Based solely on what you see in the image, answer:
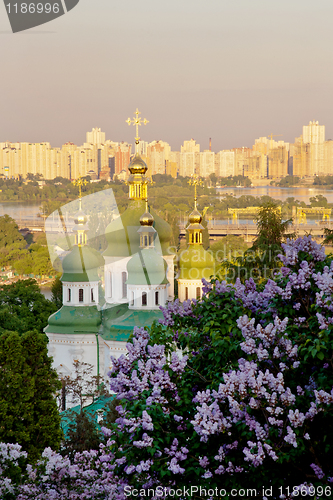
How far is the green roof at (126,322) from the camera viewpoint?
598 inches

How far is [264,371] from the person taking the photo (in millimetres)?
5543

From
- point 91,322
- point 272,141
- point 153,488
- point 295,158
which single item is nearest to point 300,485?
point 153,488

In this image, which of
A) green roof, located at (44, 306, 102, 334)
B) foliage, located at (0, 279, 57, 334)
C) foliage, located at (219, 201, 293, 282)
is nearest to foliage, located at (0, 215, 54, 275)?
foliage, located at (0, 279, 57, 334)

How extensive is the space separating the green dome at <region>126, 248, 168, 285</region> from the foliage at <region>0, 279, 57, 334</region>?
5.24 m

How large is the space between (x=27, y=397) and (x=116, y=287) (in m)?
7.89

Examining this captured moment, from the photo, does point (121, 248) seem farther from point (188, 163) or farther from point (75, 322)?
point (188, 163)

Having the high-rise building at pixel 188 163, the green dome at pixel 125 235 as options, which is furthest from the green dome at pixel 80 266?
the high-rise building at pixel 188 163

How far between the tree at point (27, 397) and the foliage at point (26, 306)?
379 inches

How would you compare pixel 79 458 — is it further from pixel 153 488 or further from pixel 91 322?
pixel 91 322

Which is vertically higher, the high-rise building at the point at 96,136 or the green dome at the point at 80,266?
the high-rise building at the point at 96,136

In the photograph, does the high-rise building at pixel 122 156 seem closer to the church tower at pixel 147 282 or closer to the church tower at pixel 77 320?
the church tower at pixel 77 320

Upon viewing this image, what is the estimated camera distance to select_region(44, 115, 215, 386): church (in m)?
15.6

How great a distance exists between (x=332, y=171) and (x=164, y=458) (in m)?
58.0

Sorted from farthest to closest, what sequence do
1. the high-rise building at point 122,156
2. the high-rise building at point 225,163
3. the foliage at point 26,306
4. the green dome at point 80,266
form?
the high-rise building at point 225,163 < the high-rise building at point 122,156 < the foliage at point 26,306 < the green dome at point 80,266
